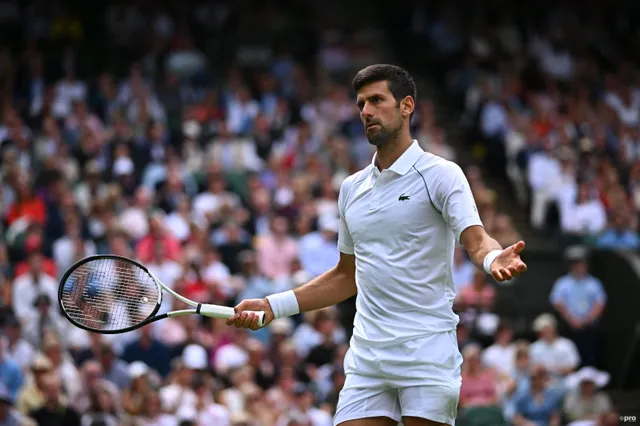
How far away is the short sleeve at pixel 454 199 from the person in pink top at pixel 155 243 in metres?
7.84

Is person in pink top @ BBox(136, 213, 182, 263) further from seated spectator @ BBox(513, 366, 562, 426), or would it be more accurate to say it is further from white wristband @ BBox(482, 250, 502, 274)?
white wristband @ BBox(482, 250, 502, 274)

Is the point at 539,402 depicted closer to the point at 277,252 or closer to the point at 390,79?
the point at 277,252

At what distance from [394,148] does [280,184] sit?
30.6 ft

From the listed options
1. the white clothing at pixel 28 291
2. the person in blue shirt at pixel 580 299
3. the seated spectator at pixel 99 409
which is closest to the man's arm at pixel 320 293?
the seated spectator at pixel 99 409

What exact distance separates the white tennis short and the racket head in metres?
1.10

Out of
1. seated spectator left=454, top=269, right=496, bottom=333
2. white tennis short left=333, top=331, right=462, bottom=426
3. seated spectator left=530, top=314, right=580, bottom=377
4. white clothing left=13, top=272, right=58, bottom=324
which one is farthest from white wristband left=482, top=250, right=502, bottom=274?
seated spectator left=454, top=269, right=496, bottom=333

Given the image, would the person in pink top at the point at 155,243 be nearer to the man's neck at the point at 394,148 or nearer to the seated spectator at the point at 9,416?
the seated spectator at the point at 9,416

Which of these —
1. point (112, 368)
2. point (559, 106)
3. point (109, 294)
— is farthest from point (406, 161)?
point (559, 106)

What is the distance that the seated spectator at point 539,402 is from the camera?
11.7 m

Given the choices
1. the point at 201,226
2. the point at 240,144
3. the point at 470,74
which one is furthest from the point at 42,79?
the point at 470,74

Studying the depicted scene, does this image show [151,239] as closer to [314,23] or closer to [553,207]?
[553,207]

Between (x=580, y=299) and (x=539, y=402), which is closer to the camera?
(x=539, y=402)

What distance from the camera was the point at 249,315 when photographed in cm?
576

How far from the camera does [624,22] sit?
2280 cm
